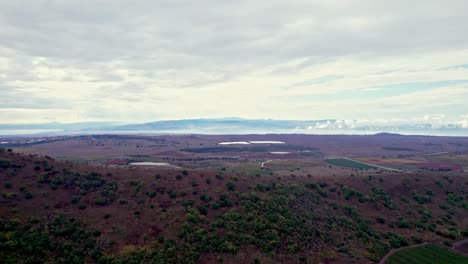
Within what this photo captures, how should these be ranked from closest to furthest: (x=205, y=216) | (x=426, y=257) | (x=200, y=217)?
(x=426, y=257) < (x=200, y=217) < (x=205, y=216)

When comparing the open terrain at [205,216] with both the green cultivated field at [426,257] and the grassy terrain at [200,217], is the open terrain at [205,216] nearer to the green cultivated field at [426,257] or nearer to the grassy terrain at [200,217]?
A: the grassy terrain at [200,217]

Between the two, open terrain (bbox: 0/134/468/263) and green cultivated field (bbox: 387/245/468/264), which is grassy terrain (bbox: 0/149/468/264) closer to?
open terrain (bbox: 0/134/468/263)

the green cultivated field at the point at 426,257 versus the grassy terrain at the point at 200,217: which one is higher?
the grassy terrain at the point at 200,217

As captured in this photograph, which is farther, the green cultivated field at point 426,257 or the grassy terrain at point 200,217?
the green cultivated field at point 426,257

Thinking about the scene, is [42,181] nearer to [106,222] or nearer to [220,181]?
[106,222]

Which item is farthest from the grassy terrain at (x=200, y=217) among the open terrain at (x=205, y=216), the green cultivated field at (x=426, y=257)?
the green cultivated field at (x=426, y=257)

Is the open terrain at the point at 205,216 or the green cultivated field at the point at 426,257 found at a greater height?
the open terrain at the point at 205,216

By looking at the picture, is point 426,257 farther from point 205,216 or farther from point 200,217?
point 200,217

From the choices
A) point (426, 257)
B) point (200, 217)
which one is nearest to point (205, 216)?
point (200, 217)
